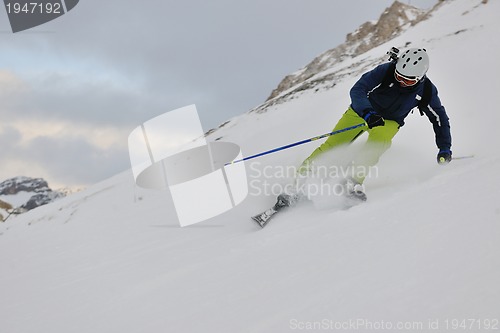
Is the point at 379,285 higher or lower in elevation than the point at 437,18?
lower

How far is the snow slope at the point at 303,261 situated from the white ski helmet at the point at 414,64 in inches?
55.5

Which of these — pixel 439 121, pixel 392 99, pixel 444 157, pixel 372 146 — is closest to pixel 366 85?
pixel 392 99

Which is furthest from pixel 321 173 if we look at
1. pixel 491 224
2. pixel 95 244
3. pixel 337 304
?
pixel 95 244

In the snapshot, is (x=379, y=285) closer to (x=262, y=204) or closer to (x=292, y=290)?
(x=292, y=290)

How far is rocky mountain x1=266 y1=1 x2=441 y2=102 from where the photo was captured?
27.7 meters

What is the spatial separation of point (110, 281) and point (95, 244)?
7.76 feet

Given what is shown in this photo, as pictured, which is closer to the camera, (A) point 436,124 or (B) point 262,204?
(A) point 436,124

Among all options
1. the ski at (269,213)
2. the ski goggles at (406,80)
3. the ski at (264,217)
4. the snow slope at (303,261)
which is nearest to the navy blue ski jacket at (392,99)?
the ski goggles at (406,80)

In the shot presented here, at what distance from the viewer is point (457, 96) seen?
8.06m

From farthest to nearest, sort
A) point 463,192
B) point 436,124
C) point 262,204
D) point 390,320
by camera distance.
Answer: point 262,204
point 436,124
point 463,192
point 390,320

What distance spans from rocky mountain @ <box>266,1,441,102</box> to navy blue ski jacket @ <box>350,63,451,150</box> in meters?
22.1

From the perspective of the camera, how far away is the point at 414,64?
4.68 metres

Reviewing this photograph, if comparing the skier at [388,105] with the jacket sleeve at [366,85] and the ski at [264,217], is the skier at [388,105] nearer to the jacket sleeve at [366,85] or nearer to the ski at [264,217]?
the jacket sleeve at [366,85]

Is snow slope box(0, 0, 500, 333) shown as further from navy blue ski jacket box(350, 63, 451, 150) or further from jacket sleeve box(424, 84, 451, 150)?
navy blue ski jacket box(350, 63, 451, 150)
